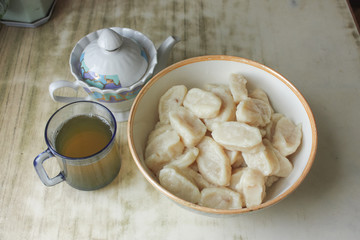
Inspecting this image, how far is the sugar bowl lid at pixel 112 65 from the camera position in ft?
2.91

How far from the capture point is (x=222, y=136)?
0.76 meters

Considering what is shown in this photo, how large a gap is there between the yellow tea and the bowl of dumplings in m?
0.09

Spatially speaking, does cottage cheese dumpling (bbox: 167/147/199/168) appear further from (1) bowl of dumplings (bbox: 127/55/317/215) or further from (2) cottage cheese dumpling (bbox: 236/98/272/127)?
(2) cottage cheese dumpling (bbox: 236/98/272/127)

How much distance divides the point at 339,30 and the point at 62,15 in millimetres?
909

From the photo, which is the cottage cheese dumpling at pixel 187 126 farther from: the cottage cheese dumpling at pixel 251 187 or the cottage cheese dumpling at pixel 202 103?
the cottage cheese dumpling at pixel 251 187

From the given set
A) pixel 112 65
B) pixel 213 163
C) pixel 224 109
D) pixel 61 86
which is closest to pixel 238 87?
pixel 224 109

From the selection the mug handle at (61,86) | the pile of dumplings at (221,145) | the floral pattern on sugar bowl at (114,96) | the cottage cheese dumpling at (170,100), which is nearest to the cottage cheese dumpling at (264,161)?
the pile of dumplings at (221,145)

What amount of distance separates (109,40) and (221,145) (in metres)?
0.36

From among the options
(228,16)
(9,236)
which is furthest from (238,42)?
(9,236)

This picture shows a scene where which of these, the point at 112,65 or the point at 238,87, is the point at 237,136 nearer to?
the point at 238,87

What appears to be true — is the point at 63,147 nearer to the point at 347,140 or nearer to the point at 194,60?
the point at 194,60

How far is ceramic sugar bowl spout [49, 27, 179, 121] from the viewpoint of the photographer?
875 mm

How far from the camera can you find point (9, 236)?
80 cm

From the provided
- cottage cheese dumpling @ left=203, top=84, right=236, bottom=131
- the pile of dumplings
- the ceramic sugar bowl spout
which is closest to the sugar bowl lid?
the ceramic sugar bowl spout
